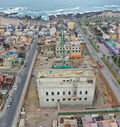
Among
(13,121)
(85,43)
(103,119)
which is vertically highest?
(85,43)

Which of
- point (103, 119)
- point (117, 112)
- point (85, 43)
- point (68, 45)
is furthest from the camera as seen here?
point (85, 43)

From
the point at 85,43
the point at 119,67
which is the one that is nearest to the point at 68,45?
the point at 85,43

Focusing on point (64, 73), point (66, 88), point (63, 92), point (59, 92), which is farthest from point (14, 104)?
point (64, 73)

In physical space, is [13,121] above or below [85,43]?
below

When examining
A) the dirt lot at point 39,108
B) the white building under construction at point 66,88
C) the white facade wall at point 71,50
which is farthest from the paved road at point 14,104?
the white facade wall at point 71,50

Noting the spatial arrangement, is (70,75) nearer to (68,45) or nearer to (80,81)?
(80,81)

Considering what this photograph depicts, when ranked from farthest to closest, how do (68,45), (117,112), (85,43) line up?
(85,43) < (68,45) < (117,112)

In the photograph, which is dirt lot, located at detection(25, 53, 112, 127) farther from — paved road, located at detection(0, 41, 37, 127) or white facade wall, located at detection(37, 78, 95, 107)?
paved road, located at detection(0, 41, 37, 127)

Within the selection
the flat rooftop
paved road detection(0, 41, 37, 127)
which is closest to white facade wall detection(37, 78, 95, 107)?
the flat rooftop
